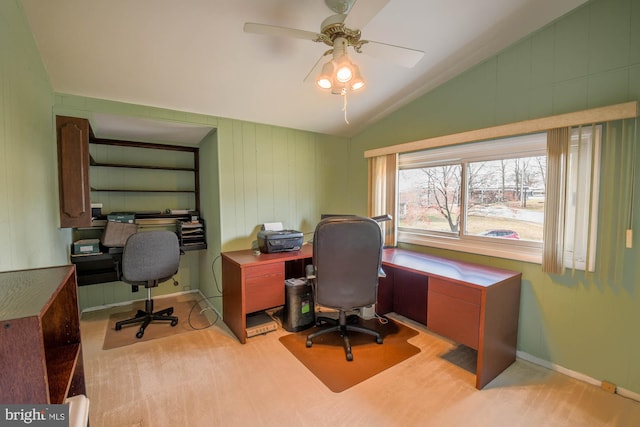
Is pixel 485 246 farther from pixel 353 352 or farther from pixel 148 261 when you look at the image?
pixel 148 261

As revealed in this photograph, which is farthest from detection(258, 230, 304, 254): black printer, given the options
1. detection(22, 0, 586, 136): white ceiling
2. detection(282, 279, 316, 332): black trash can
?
detection(22, 0, 586, 136): white ceiling

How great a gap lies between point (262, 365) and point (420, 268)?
149 centimetres

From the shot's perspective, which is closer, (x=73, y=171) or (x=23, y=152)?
(x=23, y=152)

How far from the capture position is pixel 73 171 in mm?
2330

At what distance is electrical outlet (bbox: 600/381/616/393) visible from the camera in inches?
72.7

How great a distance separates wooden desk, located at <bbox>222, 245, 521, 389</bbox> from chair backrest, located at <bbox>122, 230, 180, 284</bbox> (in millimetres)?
539

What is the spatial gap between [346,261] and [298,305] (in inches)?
33.6

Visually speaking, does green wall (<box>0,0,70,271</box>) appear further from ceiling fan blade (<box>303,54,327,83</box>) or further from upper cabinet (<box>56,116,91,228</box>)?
ceiling fan blade (<box>303,54,327,83</box>)

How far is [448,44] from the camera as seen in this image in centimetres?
221

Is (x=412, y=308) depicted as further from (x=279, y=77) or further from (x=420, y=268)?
(x=279, y=77)

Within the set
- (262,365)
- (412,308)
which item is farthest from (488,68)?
(262,365)

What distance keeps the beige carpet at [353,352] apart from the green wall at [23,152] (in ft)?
A: 6.17

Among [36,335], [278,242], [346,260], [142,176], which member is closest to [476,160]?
[346,260]

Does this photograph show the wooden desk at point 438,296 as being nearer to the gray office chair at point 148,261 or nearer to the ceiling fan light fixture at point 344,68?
the gray office chair at point 148,261
